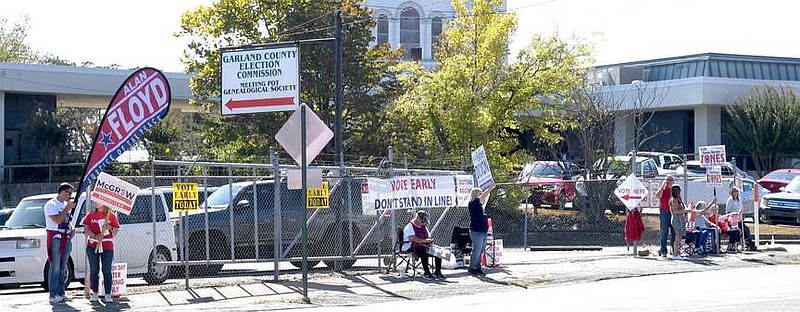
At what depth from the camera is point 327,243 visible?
73.0 ft

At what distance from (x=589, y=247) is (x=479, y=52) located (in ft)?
35.3

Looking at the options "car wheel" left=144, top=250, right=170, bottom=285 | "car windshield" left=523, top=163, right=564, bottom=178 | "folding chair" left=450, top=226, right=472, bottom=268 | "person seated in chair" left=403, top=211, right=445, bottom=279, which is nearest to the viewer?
"car wheel" left=144, top=250, right=170, bottom=285

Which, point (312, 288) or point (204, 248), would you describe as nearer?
point (312, 288)

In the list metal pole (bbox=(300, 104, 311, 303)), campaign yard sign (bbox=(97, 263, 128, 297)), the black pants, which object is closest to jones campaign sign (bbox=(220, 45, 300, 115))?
metal pole (bbox=(300, 104, 311, 303))

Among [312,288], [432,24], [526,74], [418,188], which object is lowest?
[312,288]

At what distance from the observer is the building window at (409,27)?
73.2m

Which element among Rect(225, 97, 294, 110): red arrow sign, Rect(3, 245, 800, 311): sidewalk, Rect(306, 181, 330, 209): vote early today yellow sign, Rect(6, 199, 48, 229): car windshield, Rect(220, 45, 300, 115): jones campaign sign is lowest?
Rect(3, 245, 800, 311): sidewalk

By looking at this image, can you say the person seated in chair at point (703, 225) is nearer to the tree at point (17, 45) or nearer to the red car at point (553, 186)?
the red car at point (553, 186)

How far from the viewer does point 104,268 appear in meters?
17.2

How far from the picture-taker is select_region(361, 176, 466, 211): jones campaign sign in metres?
21.7

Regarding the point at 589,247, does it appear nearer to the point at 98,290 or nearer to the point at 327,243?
the point at 327,243

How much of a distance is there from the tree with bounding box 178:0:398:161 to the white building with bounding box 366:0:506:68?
3183 centimetres

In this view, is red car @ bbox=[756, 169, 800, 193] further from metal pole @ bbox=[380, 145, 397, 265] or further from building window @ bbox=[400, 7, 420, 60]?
building window @ bbox=[400, 7, 420, 60]

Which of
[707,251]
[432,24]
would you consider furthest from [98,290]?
[432,24]
